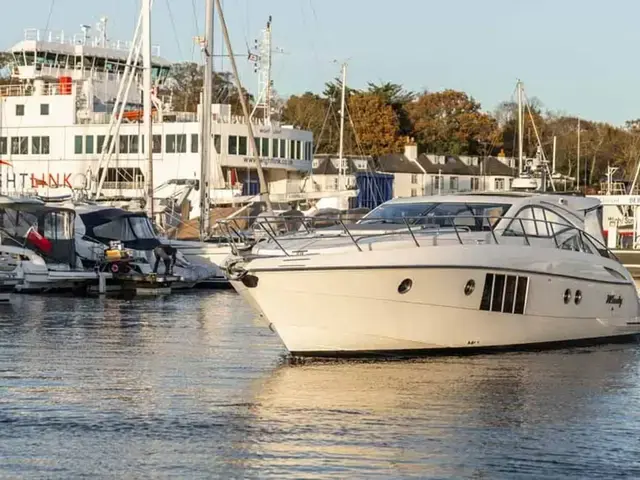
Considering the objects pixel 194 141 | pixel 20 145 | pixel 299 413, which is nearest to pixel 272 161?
pixel 194 141

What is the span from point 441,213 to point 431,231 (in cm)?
202

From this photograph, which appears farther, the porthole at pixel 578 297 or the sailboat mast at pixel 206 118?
the sailboat mast at pixel 206 118

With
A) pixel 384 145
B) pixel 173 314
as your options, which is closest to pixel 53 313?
pixel 173 314

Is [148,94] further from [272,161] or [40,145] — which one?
[40,145]

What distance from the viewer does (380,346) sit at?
19219 millimetres

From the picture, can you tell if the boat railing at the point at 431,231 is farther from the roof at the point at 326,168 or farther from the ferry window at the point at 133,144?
the roof at the point at 326,168

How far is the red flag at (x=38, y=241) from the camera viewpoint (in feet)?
121

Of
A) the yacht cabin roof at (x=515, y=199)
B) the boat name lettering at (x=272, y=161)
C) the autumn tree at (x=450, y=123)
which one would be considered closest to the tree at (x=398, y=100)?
the autumn tree at (x=450, y=123)

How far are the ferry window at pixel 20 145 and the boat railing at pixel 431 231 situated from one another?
4820 centimetres

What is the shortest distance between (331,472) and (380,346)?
7.23 metres

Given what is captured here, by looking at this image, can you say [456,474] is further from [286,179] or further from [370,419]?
[286,179]

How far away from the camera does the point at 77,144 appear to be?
66.8m

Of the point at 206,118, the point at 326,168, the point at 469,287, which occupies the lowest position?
the point at 469,287

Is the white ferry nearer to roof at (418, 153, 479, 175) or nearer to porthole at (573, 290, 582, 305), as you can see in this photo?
roof at (418, 153, 479, 175)
